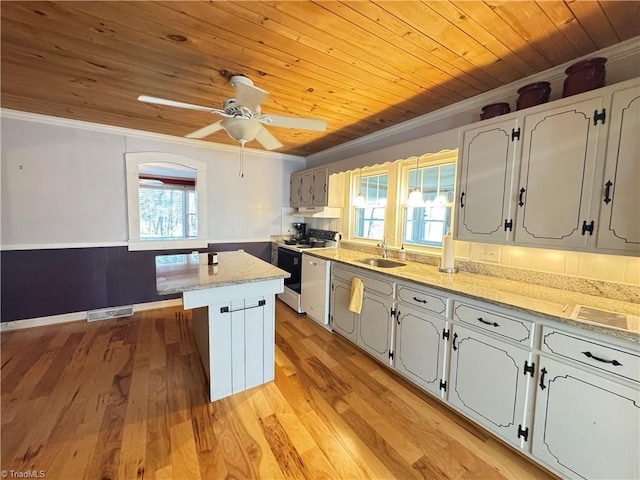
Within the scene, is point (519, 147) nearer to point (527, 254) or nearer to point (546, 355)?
point (527, 254)

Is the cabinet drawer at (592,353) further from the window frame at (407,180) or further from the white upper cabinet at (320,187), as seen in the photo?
the white upper cabinet at (320,187)

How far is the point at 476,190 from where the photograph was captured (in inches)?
78.3

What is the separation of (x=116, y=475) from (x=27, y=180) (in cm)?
341

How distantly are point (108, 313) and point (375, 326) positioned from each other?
345cm

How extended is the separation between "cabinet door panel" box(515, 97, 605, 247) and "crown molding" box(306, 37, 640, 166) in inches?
19.2

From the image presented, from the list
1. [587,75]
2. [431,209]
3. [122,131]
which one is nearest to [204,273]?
[431,209]

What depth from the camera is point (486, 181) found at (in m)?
1.93

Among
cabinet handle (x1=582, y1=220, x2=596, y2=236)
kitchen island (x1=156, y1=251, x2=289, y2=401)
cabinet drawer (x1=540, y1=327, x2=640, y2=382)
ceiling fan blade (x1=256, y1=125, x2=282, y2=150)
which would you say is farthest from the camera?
ceiling fan blade (x1=256, y1=125, x2=282, y2=150)

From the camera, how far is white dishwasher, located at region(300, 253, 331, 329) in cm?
313

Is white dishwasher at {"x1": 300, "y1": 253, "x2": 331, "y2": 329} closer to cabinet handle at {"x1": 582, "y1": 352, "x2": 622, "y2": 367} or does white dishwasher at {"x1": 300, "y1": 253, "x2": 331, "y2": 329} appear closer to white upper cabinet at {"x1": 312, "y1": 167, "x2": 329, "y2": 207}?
white upper cabinet at {"x1": 312, "y1": 167, "x2": 329, "y2": 207}

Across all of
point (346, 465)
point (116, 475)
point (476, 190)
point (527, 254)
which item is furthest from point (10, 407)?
point (527, 254)

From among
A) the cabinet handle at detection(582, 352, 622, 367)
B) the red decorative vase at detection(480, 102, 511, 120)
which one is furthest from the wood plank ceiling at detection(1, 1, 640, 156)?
the cabinet handle at detection(582, 352, 622, 367)

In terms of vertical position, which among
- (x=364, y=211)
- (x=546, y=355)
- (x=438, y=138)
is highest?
(x=438, y=138)

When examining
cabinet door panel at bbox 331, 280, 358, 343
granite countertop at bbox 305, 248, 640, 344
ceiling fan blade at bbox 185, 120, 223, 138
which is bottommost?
cabinet door panel at bbox 331, 280, 358, 343
